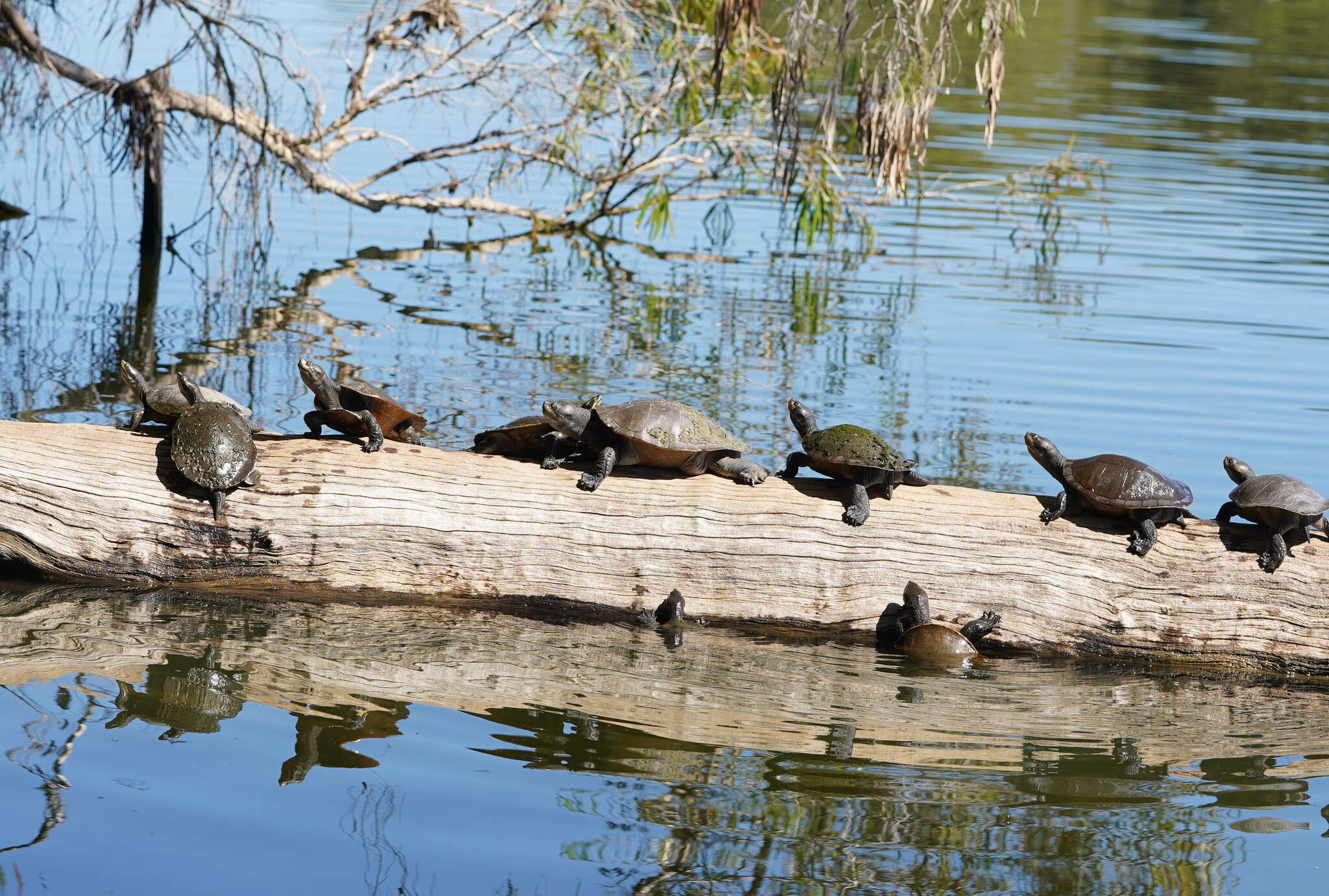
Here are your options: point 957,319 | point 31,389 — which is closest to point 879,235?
point 957,319

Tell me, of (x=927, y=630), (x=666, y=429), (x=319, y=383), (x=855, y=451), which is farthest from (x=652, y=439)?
(x=319, y=383)

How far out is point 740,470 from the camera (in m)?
5.63

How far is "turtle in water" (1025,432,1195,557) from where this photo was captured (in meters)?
5.28

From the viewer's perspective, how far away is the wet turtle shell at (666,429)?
5.55 m

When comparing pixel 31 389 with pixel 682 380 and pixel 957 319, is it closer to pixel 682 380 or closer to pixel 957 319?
pixel 682 380

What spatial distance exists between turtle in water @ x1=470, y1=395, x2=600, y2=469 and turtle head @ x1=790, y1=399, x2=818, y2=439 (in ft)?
3.12

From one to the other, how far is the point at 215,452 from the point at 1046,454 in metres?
3.50

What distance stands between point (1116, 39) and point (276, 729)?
110ft

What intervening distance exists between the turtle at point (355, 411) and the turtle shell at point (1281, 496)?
3607mm

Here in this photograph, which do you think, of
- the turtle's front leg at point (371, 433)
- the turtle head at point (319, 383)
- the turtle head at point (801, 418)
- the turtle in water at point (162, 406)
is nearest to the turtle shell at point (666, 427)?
the turtle head at point (801, 418)

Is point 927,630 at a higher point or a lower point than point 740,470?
lower

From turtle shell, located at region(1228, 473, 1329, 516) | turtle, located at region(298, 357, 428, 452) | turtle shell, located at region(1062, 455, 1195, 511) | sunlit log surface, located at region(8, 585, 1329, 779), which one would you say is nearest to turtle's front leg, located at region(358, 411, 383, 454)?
turtle, located at region(298, 357, 428, 452)

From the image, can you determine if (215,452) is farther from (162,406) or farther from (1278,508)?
(1278,508)

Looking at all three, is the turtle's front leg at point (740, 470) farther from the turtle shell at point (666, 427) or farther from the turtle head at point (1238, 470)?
the turtle head at point (1238, 470)
